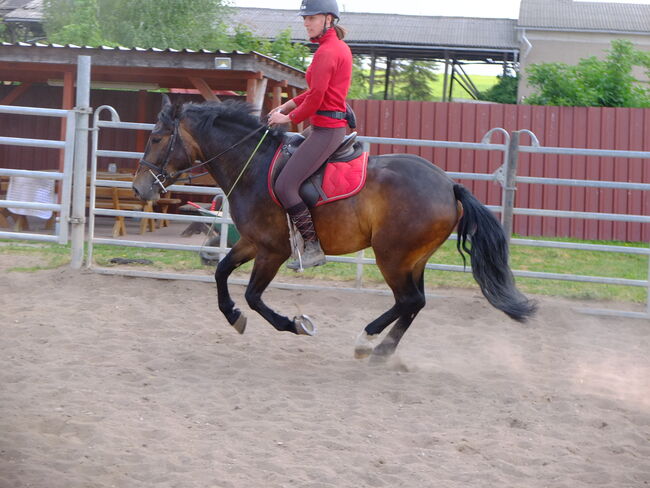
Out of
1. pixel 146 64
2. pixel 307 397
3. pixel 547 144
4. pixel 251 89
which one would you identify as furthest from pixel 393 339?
pixel 547 144

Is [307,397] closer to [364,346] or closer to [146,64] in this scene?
[364,346]

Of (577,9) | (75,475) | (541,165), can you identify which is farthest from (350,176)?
(577,9)

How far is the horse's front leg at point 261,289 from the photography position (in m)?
5.98

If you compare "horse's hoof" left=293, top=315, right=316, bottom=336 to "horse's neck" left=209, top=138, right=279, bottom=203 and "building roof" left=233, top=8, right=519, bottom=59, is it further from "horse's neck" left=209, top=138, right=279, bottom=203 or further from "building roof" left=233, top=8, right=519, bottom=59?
"building roof" left=233, top=8, right=519, bottom=59

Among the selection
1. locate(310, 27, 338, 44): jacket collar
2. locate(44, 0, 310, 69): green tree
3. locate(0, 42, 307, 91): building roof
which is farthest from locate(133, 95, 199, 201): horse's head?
locate(44, 0, 310, 69): green tree

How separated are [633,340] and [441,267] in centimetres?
189

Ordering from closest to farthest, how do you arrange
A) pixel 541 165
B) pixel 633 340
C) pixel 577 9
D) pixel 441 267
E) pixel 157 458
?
pixel 157 458
pixel 633 340
pixel 441 267
pixel 541 165
pixel 577 9

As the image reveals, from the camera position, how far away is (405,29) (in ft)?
96.8

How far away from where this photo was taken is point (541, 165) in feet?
46.0

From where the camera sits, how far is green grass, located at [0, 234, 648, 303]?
8859 millimetres

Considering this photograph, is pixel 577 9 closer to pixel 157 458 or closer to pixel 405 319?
pixel 405 319

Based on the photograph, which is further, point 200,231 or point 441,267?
point 200,231

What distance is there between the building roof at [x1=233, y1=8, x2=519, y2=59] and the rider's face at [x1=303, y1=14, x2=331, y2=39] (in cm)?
2037

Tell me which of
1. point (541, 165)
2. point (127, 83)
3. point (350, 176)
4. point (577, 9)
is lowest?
point (350, 176)
